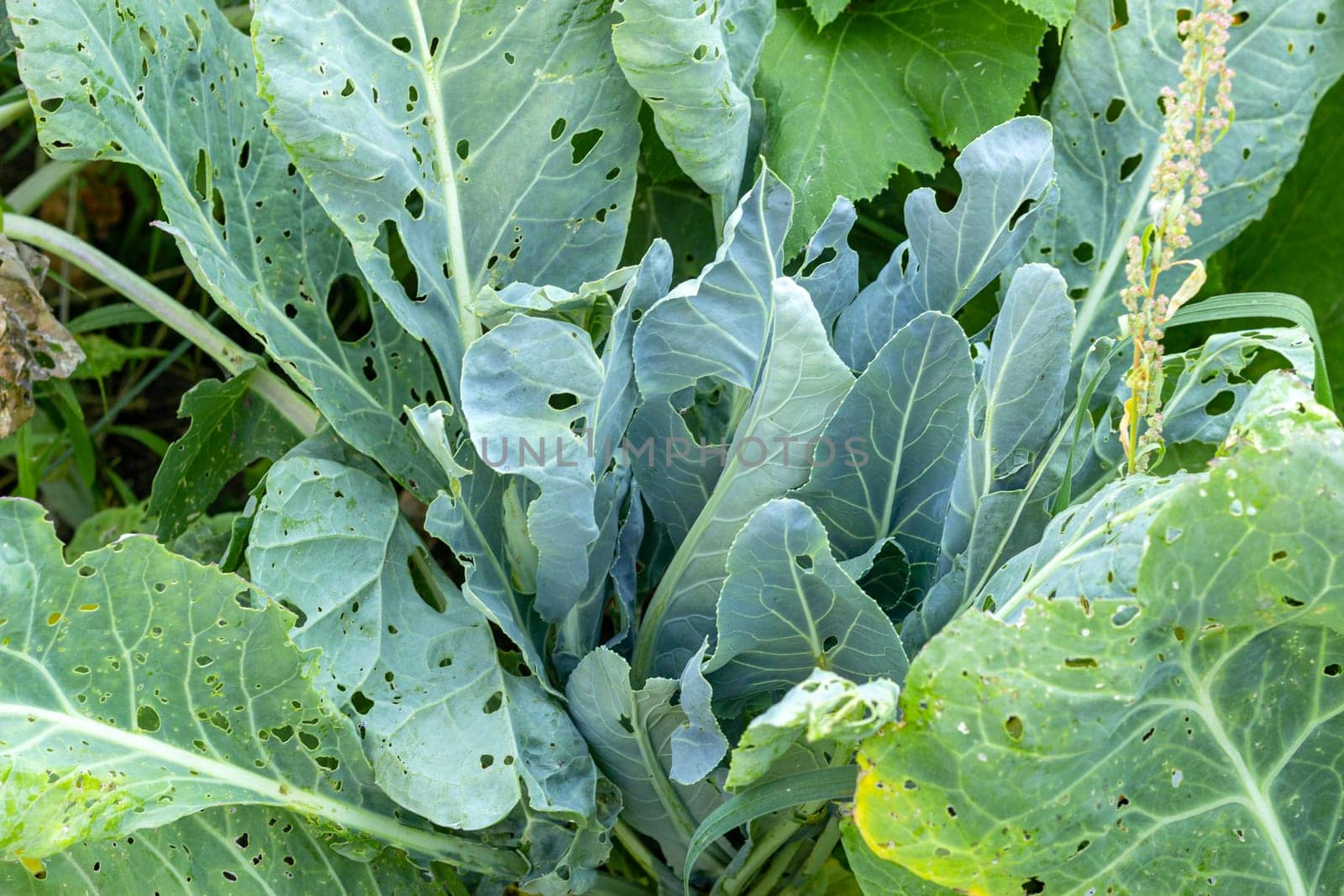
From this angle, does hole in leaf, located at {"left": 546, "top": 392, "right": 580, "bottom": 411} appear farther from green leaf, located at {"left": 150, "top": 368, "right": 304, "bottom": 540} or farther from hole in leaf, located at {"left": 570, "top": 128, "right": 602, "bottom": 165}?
green leaf, located at {"left": 150, "top": 368, "right": 304, "bottom": 540}

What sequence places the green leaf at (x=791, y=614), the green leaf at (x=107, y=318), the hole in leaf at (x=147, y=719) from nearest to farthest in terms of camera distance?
1. the green leaf at (x=791, y=614)
2. the hole in leaf at (x=147, y=719)
3. the green leaf at (x=107, y=318)

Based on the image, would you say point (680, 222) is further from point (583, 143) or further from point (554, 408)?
point (554, 408)

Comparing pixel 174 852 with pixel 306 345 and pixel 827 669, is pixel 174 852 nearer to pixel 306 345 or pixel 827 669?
pixel 306 345

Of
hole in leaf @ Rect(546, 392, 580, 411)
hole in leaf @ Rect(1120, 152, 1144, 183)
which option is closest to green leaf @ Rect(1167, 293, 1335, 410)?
hole in leaf @ Rect(1120, 152, 1144, 183)

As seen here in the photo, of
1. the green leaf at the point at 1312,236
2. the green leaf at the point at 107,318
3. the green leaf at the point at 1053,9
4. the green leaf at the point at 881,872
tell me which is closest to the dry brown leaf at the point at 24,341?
the green leaf at the point at 107,318

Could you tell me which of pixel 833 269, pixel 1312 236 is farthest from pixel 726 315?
pixel 1312 236

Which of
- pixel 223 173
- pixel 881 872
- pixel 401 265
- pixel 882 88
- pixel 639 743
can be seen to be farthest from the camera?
pixel 401 265

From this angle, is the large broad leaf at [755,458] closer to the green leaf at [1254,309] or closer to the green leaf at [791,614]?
the green leaf at [791,614]
